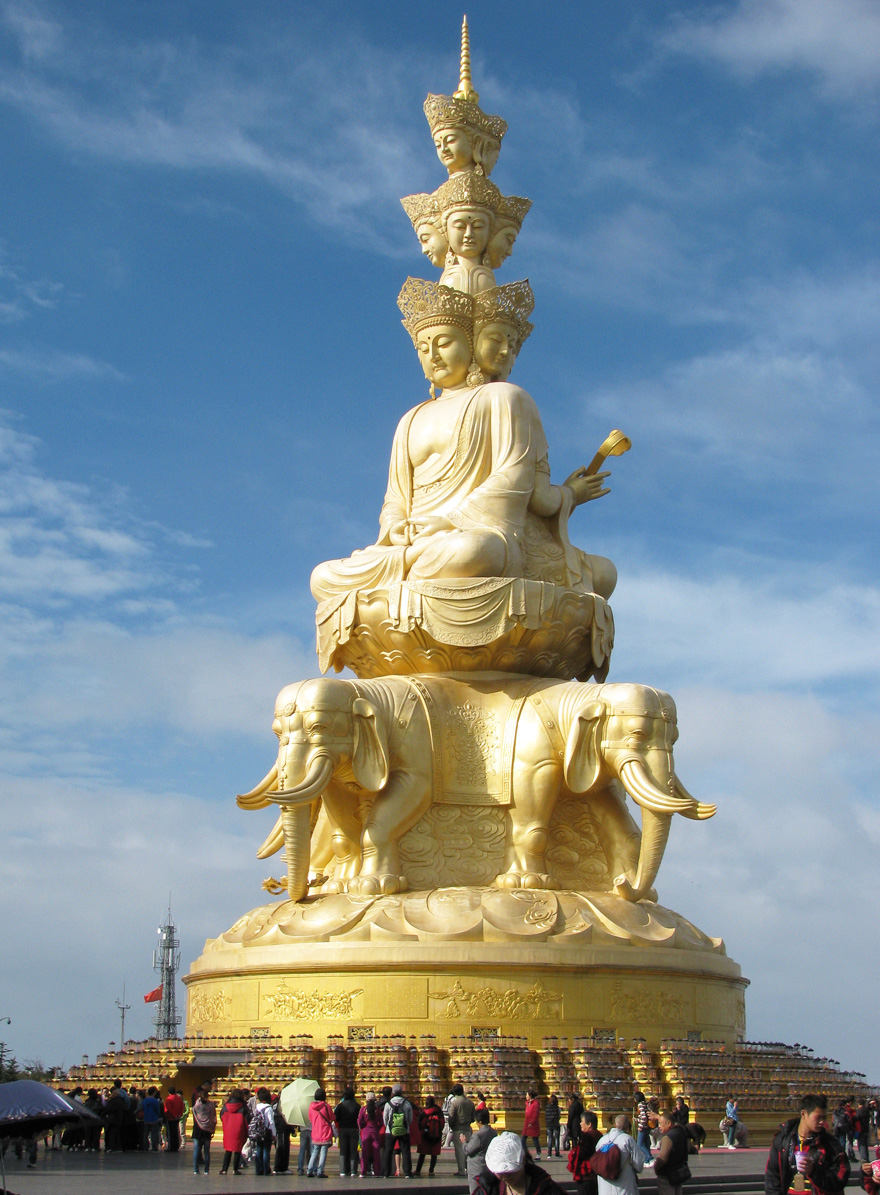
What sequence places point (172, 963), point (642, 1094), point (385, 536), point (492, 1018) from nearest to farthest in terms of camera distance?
point (642, 1094)
point (492, 1018)
point (385, 536)
point (172, 963)

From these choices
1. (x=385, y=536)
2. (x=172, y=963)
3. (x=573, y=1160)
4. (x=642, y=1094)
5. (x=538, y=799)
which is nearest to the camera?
(x=573, y=1160)

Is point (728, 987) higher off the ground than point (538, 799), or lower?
lower

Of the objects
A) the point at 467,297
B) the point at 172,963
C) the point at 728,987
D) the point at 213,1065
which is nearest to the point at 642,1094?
the point at 728,987

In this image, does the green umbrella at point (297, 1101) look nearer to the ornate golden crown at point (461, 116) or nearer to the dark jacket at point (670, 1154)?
the dark jacket at point (670, 1154)

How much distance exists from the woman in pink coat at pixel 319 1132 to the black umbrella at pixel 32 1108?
16.8 ft

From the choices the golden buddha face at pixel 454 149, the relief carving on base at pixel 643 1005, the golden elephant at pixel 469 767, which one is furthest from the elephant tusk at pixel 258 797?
the golden buddha face at pixel 454 149

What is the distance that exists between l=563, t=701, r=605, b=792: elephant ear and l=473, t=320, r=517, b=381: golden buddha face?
6.58m

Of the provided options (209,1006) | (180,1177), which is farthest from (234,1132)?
(209,1006)

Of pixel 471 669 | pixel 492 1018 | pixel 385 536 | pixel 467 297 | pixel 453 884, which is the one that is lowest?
pixel 492 1018

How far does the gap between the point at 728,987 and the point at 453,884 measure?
4168 mm

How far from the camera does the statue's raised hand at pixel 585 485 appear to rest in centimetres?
2355

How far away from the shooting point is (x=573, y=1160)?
32.1 ft

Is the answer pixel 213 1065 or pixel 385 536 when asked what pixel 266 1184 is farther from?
pixel 385 536

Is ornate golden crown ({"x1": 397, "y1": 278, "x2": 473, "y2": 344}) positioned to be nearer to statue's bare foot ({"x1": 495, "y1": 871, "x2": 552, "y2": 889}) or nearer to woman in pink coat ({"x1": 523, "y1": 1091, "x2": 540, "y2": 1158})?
statue's bare foot ({"x1": 495, "y1": 871, "x2": 552, "y2": 889})
